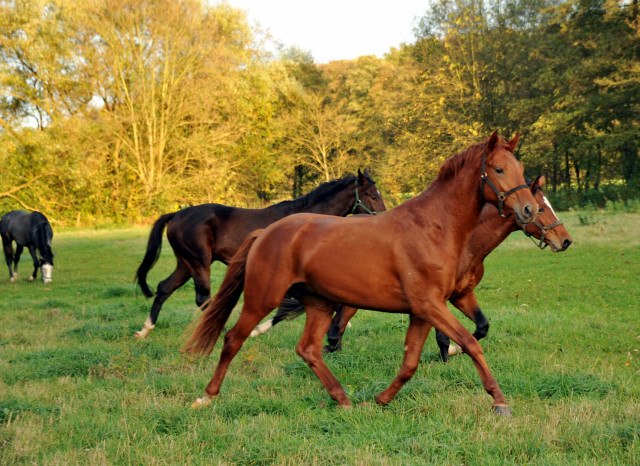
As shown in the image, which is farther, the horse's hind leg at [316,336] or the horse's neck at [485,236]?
the horse's neck at [485,236]

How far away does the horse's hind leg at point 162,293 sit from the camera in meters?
7.55

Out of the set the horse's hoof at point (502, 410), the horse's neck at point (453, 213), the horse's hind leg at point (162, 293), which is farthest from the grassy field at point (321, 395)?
the horse's neck at point (453, 213)

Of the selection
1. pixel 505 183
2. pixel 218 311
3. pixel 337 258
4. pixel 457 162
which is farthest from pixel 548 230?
pixel 218 311

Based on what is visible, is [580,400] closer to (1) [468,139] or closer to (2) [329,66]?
(1) [468,139]

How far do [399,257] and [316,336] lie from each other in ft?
3.59

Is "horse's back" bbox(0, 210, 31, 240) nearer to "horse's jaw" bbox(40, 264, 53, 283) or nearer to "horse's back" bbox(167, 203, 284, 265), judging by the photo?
"horse's jaw" bbox(40, 264, 53, 283)

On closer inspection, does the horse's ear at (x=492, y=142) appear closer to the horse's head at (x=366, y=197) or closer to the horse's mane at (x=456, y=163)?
the horse's mane at (x=456, y=163)

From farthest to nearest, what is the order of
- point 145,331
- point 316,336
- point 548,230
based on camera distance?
point 145,331 → point 548,230 → point 316,336

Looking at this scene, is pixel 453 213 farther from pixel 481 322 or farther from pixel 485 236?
pixel 481 322

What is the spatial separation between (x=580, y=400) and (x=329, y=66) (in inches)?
2071

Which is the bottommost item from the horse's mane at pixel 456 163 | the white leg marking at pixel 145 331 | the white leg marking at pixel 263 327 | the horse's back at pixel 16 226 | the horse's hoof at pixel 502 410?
the white leg marking at pixel 145 331

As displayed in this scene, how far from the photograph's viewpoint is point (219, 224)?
8.21 metres

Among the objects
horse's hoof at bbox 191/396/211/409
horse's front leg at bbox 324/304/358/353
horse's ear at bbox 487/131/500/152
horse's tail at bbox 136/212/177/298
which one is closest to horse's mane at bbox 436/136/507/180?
horse's ear at bbox 487/131/500/152

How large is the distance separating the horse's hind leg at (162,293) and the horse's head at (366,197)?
110 inches
